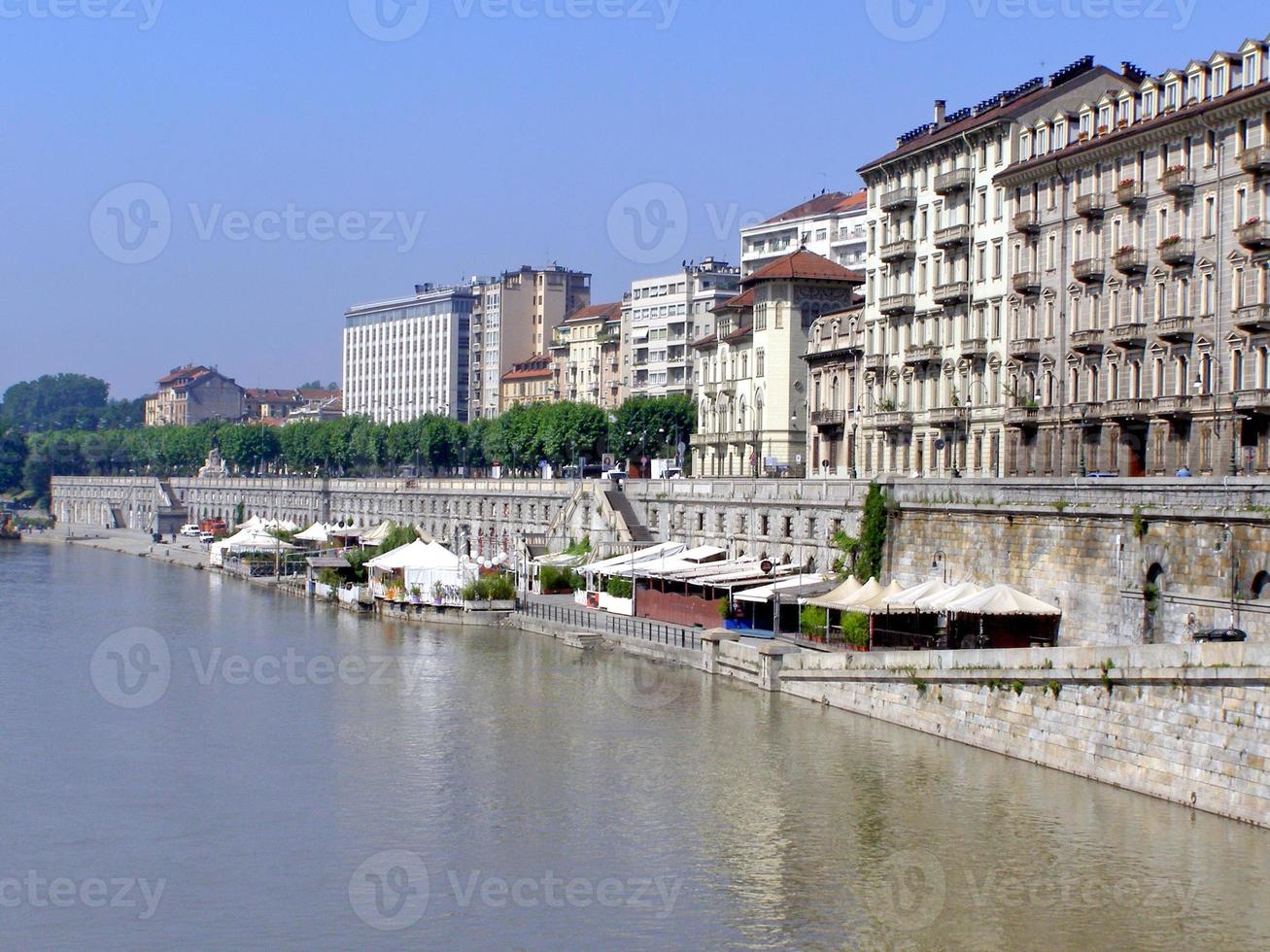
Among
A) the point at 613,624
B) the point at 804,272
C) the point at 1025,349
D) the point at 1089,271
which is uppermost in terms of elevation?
the point at 804,272

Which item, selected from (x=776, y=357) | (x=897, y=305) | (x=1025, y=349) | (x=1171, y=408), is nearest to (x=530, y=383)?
(x=776, y=357)

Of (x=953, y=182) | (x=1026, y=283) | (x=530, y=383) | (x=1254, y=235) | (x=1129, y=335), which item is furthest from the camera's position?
(x=530, y=383)

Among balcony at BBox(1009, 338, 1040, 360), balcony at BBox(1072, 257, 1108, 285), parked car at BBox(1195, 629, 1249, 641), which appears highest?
balcony at BBox(1072, 257, 1108, 285)

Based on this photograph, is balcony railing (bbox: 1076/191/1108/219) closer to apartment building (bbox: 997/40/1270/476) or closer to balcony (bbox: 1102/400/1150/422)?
apartment building (bbox: 997/40/1270/476)

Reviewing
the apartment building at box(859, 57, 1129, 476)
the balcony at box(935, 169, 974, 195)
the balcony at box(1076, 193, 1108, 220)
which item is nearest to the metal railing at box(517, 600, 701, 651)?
the apartment building at box(859, 57, 1129, 476)

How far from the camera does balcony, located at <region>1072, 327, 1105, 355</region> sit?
62656 mm

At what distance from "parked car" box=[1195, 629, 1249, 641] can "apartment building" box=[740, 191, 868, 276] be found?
94855 mm

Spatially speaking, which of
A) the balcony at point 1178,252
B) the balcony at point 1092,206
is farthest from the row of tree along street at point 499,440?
the balcony at point 1178,252

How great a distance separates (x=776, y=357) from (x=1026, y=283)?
29.4 metres

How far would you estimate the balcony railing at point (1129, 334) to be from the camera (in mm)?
60250

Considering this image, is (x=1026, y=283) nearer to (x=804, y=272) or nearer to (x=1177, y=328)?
(x=1177, y=328)

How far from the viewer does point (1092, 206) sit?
62.7 m

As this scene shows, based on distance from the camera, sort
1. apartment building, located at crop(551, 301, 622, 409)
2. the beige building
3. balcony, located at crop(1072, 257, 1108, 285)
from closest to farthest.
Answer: balcony, located at crop(1072, 257, 1108, 285)
apartment building, located at crop(551, 301, 622, 409)
the beige building

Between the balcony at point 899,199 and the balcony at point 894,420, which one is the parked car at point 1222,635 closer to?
the balcony at point 894,420
